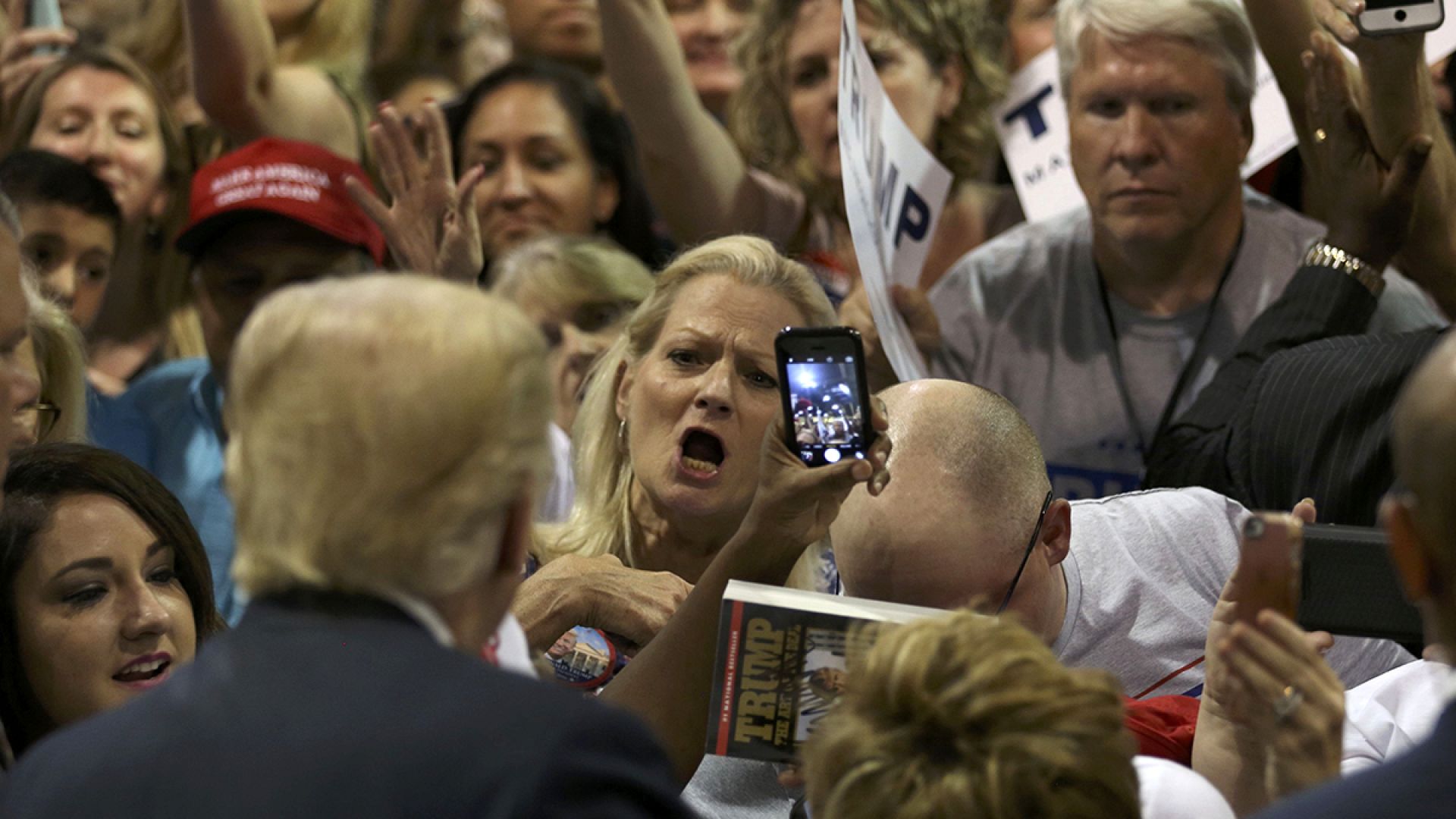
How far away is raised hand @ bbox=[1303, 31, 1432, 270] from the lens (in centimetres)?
302

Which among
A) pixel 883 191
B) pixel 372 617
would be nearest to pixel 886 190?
pixel 883 191

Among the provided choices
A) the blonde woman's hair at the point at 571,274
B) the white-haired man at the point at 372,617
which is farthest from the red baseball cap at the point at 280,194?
the white-haired man at the point at 372,617

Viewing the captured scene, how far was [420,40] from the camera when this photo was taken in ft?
16.4

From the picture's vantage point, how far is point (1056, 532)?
258cm

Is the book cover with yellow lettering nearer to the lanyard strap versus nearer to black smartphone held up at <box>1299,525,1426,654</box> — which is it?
black smartphone held up at <box>1299,525,1426,654</box>

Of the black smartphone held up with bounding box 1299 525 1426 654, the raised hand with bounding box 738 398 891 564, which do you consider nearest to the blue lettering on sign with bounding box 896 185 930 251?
the raised hand with bounding box 738 398 891 564

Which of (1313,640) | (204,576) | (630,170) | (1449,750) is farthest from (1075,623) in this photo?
(630,170)

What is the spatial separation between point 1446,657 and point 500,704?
27.0 inches

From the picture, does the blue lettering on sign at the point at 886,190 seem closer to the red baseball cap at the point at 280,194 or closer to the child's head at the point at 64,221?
the red baseball cap at the point at 280,194

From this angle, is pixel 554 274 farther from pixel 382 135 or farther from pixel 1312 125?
pixel 1312 125

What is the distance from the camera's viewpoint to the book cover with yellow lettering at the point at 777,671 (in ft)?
6.30

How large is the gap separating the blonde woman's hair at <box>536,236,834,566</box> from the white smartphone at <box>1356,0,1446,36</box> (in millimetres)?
957

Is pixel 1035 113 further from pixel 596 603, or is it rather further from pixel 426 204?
pixel 596 603

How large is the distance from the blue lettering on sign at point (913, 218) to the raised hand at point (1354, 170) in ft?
2.32
